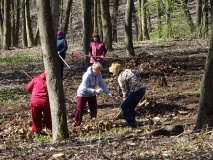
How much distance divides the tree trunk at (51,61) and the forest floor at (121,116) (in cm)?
61

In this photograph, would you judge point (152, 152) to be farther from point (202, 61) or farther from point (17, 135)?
point (202, 61)

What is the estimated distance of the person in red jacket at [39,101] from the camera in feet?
32.7

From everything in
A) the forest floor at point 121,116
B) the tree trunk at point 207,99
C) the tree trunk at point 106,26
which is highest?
the tree trunk at point 106,26

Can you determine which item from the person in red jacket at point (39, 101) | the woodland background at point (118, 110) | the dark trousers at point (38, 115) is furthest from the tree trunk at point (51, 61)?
the dark trousers at point (38, 115)

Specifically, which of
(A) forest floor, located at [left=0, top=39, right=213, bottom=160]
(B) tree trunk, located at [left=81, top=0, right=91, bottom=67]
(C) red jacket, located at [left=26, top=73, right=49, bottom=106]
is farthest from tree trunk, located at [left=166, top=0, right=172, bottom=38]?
(C) red jacket, located at [left=26, top=73, right=49, bottom=106]

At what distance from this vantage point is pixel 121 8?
69938mm

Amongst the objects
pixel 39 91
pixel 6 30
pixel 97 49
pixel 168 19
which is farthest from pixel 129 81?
pixel 168 19

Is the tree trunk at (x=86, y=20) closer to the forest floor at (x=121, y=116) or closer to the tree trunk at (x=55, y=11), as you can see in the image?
the forest floor at (x=121, y=116)

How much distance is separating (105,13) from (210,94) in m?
15.3

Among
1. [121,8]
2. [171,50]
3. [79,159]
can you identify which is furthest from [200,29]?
[121,8]

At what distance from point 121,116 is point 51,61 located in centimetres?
411

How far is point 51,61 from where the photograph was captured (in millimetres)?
8156

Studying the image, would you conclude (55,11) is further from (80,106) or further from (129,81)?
(129,81)

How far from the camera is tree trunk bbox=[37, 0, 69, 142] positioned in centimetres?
807
